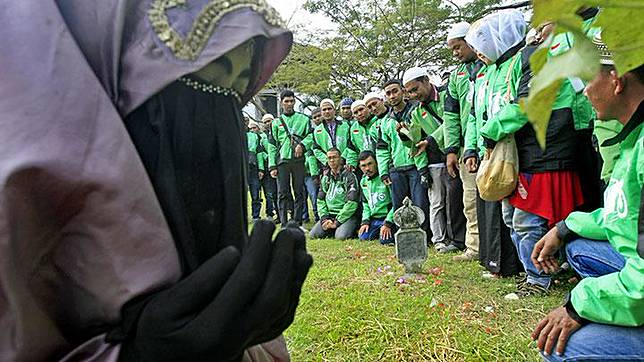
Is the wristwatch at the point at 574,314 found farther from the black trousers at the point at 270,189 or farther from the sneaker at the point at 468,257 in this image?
the black trousers at the point at 270,189

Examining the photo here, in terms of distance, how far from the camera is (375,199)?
22.2ft

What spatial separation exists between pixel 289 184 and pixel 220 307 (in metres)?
7.92

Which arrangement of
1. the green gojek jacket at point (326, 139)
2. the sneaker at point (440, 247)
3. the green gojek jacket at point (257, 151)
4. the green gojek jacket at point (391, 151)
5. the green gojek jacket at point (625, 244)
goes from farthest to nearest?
the green gojek jacket at point (257, 151) → the green gojek jacket at point (326, 139) → the green gojek jacket at point (391, 151) → the sneaker at point (440, 247) → the green gojek jacket at point (625, 244)

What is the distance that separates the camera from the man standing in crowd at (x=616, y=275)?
1558 millimetres

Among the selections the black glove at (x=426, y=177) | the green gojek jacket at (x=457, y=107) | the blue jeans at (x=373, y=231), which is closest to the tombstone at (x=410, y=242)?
the green gojek jacket at (x=457, y=107)

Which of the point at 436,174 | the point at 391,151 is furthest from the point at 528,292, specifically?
the point at 391,151

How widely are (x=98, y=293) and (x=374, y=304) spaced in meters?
2.81

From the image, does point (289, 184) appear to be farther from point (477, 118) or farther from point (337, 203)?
point (477, 118)

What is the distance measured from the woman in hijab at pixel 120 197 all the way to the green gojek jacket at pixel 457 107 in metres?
3.85

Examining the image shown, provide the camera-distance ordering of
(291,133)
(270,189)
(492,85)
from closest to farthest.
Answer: (492,85), (291,133), (270,189)

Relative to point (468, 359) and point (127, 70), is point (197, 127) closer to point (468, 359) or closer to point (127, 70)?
point (127, 70)

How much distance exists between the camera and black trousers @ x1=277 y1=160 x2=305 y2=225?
28.2 feet

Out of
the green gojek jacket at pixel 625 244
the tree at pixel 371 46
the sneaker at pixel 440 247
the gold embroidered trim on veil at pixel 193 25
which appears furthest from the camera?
the tree at pixel 371 46

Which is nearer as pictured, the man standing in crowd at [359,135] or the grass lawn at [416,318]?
the grass lawn at [416,318]
